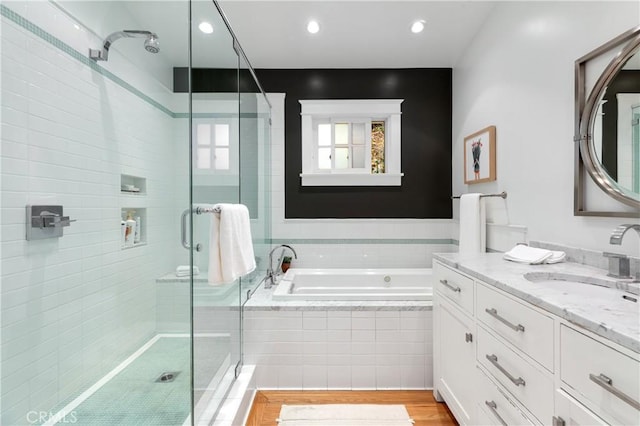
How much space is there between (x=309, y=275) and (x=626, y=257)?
2.12 metres

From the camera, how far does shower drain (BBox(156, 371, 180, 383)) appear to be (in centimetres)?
152

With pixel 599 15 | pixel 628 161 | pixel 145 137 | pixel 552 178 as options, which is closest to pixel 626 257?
pixel 628 161

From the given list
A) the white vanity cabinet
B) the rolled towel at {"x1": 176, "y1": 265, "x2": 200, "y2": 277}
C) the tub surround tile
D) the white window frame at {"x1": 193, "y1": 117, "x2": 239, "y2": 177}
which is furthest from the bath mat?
the white window frame at {"x1": 193, "y1": 117, "x2": 239, "y2": 177}

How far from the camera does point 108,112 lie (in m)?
1.75

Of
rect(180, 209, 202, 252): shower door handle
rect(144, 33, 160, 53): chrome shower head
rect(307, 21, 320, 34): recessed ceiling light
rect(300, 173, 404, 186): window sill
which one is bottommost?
rect(180, 209, 202, 252): shower door handle

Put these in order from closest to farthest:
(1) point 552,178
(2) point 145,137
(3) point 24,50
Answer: (3) point 24,50
(1) point 552,178
(2) point 145,137

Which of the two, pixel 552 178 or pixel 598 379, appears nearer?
pixel 598 379

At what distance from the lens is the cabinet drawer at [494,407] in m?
1.02

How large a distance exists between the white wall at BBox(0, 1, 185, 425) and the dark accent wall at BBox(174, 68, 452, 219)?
1317 millimetres

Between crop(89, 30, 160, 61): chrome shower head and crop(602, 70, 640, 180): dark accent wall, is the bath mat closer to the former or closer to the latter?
crop(602, 70, 640, 180): dark accent wall

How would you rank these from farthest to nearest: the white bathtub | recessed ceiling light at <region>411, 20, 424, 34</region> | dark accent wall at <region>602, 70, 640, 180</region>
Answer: the white bathtub
recessed ceiling light at <region>411, 20, 424, 34</region>
dark accent wall at <region>602, 70, 640, 180</region>

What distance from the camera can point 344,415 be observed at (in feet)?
5.60

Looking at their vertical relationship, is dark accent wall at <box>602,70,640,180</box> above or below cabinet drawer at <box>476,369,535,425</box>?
above

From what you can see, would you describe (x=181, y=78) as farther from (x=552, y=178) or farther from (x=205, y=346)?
(x=552, y=178)
